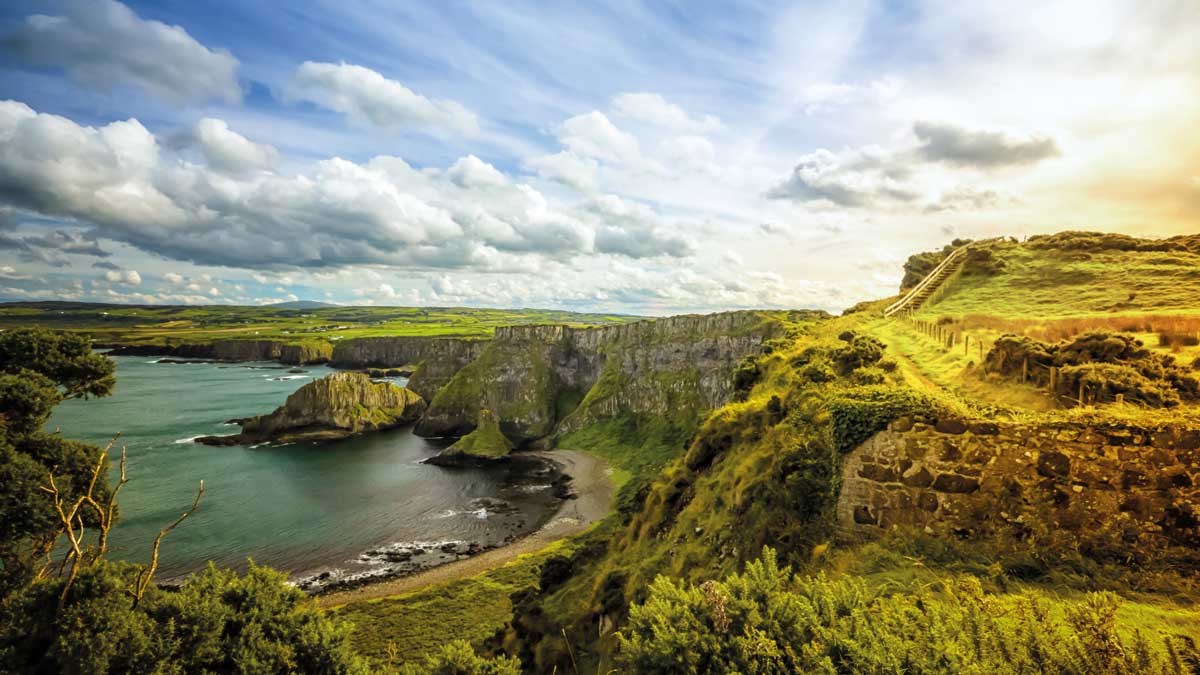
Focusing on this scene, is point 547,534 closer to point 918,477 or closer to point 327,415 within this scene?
point 918,477

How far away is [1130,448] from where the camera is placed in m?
9.25

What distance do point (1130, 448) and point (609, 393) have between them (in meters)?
84.6

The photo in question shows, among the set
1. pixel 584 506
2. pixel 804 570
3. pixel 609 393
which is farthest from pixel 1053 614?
pixel 609 393

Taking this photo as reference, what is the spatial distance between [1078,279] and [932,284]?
11030 millimetres

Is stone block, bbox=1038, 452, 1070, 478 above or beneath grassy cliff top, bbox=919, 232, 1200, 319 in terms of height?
beneath

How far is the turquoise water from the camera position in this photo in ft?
156

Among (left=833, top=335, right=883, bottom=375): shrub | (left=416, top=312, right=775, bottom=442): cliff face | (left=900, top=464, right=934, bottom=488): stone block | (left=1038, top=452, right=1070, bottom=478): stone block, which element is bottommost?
(left=416, top=312, right=775, bottom=442): cliff face

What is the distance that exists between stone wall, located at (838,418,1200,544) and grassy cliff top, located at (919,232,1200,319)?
1535 centimetres

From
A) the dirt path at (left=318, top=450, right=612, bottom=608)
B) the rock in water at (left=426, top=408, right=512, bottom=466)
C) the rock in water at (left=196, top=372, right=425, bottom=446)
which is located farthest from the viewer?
the rock in water at (left=196, top=372, right=425, bottom=446)

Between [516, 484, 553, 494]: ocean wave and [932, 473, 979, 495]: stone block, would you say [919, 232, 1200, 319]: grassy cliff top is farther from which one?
Result: [516, 484, 553, 494]: ocean wave

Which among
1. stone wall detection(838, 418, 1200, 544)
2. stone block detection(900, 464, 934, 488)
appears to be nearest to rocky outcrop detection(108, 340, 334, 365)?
stone wall detection(838, 418, 1200, 544)

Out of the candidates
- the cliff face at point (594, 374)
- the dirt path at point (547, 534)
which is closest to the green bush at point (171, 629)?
the dirt path at point (547, 534)

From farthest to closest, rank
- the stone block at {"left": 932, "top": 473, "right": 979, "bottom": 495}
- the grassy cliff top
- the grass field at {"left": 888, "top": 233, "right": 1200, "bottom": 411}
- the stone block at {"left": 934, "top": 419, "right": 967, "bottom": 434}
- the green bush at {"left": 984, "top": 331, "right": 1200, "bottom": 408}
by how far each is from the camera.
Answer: the grassy cliff top → the grass field at {"left": 888, "top": 233, "right": 1200, "bottom": 411} → the stone block at {"left": 934, "top": 419, "right": 967, "bottom": 434} → the green bush at {"left": 984, "top": 331, "right": 1200, "bottom": 408} → the stone block at {"left": 932, "top": 473, "right": 979, "bottom": 495}

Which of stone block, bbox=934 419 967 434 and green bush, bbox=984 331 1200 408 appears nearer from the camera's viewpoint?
green bush, bbox=984 331 1200 408
